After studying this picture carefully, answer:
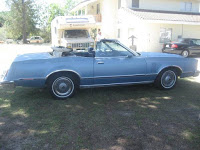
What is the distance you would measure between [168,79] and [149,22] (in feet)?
41.4

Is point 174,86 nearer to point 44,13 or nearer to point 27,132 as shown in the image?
point 27,132

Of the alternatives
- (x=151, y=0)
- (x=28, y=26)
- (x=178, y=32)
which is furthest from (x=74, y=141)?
(x=28, y=26)

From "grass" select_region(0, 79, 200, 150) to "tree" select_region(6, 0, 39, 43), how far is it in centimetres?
3908

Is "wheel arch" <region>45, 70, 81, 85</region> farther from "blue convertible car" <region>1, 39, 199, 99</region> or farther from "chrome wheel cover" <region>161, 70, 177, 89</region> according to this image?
"chrome wheel cover" <region>161, 70, 177, 89</region>

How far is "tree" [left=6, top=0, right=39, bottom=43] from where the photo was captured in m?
41.1

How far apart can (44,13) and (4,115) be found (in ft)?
160

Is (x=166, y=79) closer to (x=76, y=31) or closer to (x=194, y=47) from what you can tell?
(x=76, y=31)

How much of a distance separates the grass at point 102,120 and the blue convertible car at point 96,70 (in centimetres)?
36

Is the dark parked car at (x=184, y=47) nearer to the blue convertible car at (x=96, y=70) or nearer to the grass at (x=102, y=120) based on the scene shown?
the blue convertible car at (x=96, y=70)

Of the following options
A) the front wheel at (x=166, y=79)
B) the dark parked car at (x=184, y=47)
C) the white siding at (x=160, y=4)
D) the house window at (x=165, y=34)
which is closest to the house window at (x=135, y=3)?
the white siding at (x=160, y=4)

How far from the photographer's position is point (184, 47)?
51.4 ft

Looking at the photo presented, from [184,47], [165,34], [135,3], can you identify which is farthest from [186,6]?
[184,47]

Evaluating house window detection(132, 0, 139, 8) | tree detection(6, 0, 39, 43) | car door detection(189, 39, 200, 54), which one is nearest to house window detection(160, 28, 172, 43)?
car door detection(189, 39, 200, 54)

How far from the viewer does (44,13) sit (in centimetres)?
4959
